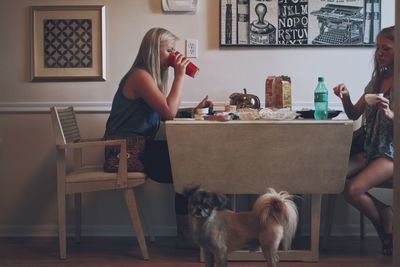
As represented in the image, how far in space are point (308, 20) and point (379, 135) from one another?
34.7 inches

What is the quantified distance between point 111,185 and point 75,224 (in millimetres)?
747

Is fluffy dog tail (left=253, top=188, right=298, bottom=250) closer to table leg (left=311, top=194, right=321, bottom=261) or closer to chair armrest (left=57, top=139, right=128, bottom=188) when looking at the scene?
table leg (left=311, top=194, right=321, bottom=261)

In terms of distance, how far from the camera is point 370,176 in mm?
3088

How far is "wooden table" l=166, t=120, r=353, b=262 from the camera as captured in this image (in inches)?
111

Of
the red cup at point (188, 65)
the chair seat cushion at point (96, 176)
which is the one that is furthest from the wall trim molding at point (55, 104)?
the chair seat cushion at point (96, 176)

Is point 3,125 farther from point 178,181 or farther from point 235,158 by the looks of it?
point 235,158

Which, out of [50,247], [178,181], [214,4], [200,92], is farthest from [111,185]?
[214,4]

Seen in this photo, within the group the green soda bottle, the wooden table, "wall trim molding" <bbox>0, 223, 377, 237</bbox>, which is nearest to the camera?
the wooden table

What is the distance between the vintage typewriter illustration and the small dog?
4.77ft

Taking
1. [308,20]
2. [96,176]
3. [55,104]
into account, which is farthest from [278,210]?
[55,104]

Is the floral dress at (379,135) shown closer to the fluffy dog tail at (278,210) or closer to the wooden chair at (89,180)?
the fluffy dog tail at (278,210)

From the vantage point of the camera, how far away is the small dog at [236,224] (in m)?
2.46

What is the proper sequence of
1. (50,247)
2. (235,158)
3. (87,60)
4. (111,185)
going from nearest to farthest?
(235,158)
(111,185)
(50,247)
(87,60)

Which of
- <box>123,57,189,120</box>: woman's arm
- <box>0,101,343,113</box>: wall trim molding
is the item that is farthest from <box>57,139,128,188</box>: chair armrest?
<box>0,101,343,113</box>: wall trim molding
